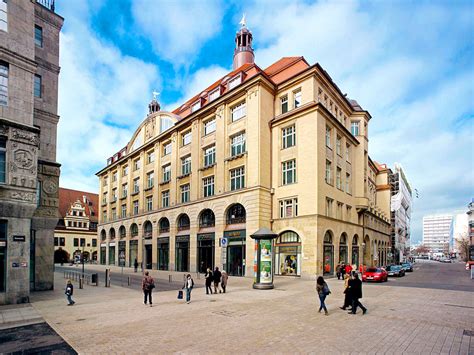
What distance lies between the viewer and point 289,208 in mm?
32438

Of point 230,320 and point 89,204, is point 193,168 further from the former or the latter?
point 89,204

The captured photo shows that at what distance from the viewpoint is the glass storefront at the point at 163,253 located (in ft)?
144

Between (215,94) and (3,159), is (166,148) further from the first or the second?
(3,159)

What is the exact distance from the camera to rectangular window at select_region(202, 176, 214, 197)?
38.2 metres

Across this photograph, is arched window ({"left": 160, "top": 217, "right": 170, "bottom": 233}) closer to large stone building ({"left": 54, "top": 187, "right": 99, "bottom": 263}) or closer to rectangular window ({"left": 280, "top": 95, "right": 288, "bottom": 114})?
rectangular window ({"left": 280, "top": 95, "right": 288, "bottom": 114})

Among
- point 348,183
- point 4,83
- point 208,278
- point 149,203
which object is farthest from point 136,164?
point 208,278

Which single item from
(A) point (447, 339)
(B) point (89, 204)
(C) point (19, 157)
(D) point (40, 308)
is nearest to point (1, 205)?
(C) point (19, 157)

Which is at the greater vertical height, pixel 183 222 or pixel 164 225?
pixel 183 222

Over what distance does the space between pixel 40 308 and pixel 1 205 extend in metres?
5.23

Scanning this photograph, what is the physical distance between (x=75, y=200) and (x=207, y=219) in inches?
2289

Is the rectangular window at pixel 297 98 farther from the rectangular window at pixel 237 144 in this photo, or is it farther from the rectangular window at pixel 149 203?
the rectangular window at pixel 149 203

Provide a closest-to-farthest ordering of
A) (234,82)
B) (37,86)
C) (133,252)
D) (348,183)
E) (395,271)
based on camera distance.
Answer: (37,86) → (395,271) → (234,82) → (348,183) → (133,252)

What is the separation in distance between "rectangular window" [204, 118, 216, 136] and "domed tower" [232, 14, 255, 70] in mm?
16690

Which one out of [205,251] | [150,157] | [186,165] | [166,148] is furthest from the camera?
[150,157]
